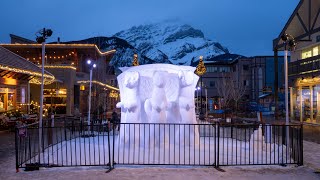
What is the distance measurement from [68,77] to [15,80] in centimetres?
1060

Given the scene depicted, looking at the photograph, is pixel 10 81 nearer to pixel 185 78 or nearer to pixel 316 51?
pixel 185 78

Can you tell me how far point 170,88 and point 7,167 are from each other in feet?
20.4

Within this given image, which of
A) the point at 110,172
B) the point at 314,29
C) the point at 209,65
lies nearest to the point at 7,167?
the point at 110,172

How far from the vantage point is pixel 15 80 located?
25.3m

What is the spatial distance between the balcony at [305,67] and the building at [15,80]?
19.5 meters

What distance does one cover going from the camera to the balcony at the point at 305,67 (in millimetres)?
26194

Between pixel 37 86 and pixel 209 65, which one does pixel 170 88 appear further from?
pixel 209 65

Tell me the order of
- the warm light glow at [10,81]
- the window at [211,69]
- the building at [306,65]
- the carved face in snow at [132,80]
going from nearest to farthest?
the carved face in snow at [132,80]
the warm light glow at [10,81]
the building at [306,65]
the window at [211,69]

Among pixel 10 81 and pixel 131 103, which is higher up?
pixel 10 81

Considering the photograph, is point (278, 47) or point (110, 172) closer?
point (110, 172)

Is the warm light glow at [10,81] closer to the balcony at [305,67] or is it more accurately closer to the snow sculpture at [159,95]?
the snow sculpture at [159,95]

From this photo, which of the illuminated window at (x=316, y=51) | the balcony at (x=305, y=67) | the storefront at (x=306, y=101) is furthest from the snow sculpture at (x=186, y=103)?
the illuminated window at (x=316, y=51)

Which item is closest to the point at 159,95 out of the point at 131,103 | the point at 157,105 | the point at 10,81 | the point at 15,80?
the point at 157,105

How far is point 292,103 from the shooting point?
1255 inches
